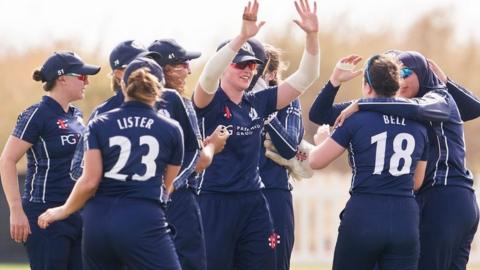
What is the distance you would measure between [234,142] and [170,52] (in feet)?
2.44

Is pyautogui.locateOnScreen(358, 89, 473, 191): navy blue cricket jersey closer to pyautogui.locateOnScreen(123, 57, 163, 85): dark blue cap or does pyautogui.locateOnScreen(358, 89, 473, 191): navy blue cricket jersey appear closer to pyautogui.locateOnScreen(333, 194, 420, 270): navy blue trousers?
pyautogui.locateOnScreen(333, 194, 420, 270): navy blue trousers

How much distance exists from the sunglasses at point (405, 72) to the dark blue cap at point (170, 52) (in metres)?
1.43

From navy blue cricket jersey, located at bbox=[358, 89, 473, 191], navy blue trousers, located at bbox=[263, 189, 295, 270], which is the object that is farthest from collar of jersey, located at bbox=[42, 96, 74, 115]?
navy blue cricket jersey, located at bbox=[358, 89, 473, 191]

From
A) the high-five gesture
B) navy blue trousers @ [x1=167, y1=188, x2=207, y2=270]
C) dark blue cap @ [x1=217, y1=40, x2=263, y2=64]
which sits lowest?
navy blue trousers @ [x1=167, y1=188, x2=207, y2=270]

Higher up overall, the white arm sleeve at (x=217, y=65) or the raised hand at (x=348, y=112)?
the white arm sleeve at (x=217, y=65)

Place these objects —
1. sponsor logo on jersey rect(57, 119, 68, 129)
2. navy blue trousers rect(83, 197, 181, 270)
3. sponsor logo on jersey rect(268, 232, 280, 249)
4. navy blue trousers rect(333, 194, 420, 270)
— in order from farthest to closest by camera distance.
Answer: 1. sponsor logo on jersey rect(57, 119, 68, 129)
2. sponsor logo on jersey rect(268, 232, 280, 249)
3. navy blue trousers rect(333, 194, 420, 270)
4. navy blue trousers rect(83, 197, 181, 270)

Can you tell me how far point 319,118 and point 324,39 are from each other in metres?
23.6

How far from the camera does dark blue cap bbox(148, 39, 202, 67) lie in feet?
29.8

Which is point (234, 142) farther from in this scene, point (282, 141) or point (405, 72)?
point (405, 72)

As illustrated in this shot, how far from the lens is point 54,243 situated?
9586 millimetres

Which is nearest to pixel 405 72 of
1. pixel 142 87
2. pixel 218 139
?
pixel 218 139

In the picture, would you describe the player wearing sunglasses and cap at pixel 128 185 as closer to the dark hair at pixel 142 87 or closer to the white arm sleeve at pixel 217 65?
the dark hair at pixel 142 87

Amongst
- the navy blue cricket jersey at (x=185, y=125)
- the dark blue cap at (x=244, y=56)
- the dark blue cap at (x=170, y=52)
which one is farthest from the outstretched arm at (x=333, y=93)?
the navy blue cricket jersey at (x=185, y=125)

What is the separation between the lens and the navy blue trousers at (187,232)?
8836 millimetres
